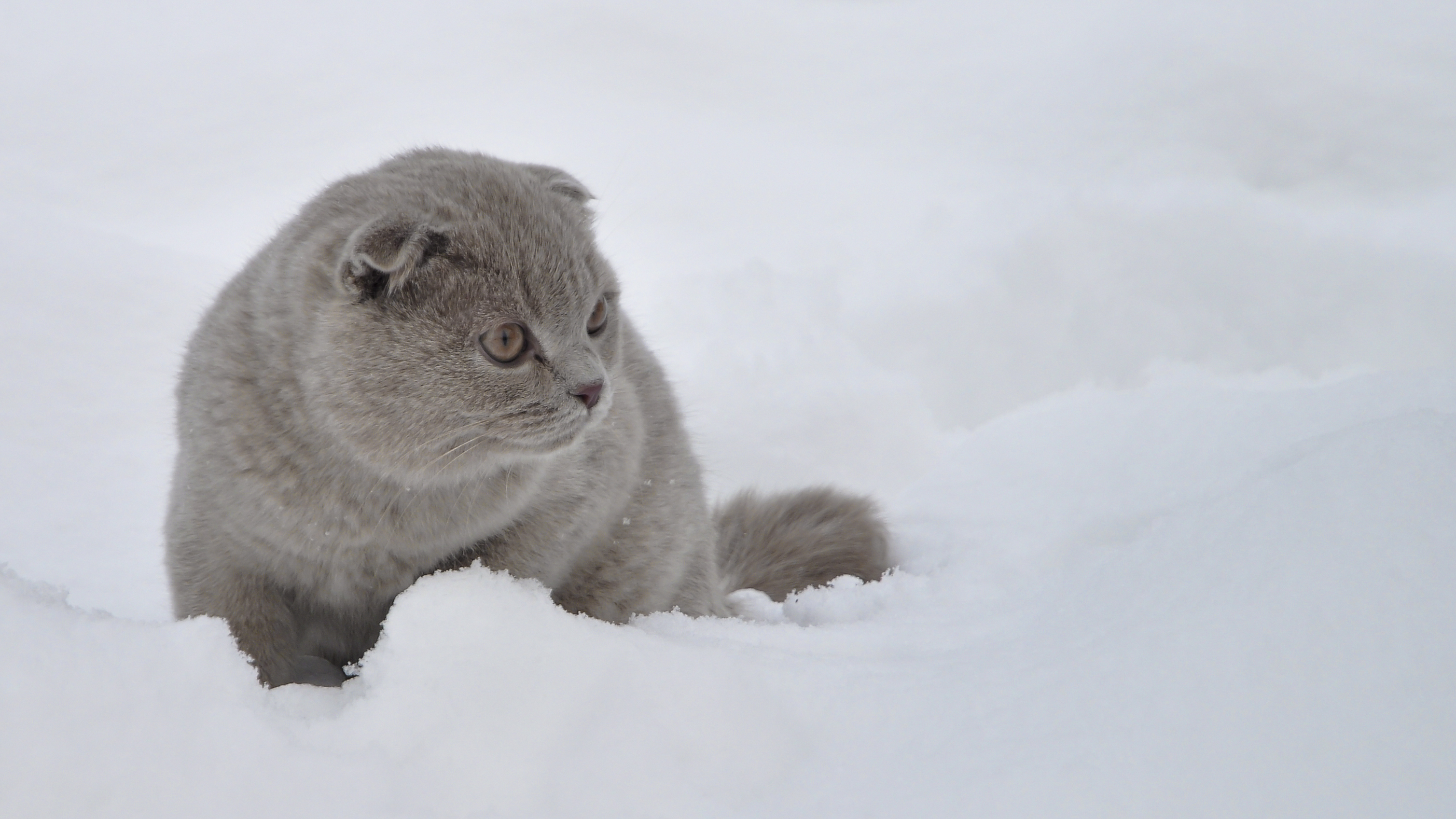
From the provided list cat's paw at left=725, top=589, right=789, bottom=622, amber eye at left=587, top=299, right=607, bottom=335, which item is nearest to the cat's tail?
cat's paw at left=725, top=589, right=789, bottom=622

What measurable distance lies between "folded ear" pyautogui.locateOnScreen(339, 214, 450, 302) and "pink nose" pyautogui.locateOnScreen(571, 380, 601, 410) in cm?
32

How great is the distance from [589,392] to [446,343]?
25cm

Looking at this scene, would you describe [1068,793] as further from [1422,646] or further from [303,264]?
[303,264]

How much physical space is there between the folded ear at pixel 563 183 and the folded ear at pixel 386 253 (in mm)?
361

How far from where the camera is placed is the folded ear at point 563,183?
76.3 inches

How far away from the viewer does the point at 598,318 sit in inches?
74.4

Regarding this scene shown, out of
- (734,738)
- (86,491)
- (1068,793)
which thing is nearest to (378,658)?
(734,738)

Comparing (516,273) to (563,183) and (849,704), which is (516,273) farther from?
(849,704)

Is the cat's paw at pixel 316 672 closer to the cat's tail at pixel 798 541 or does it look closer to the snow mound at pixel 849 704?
the snow mound at pixel 849 704

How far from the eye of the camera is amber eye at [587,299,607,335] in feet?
6.13

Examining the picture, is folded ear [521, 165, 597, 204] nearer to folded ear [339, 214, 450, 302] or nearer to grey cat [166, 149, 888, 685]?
grey cat [166, 149, 888, 685]

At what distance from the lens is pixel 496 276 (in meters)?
1.66

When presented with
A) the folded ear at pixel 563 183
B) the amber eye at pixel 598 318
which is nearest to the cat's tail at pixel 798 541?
Result: the amber eye at pixel 598 318

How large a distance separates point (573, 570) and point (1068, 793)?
119 centimetres
